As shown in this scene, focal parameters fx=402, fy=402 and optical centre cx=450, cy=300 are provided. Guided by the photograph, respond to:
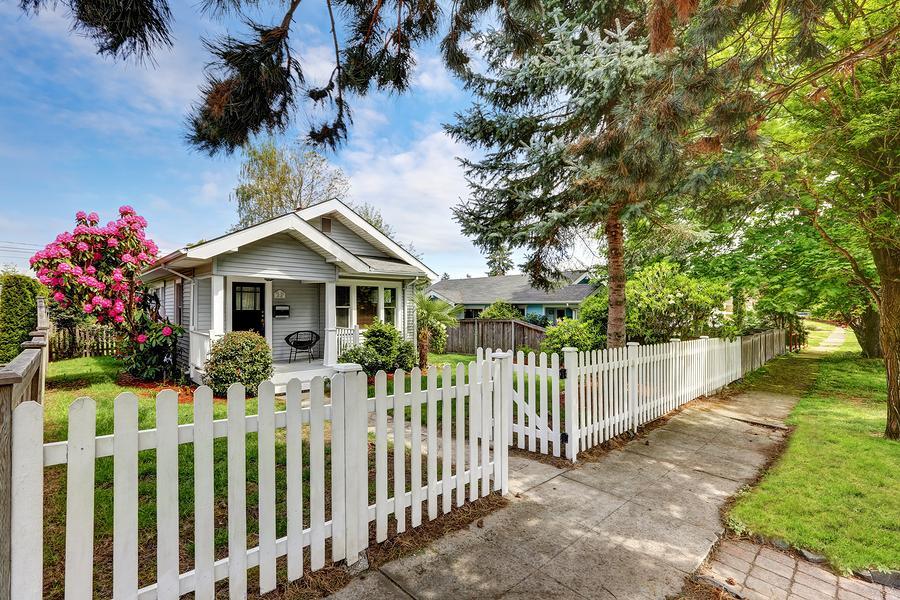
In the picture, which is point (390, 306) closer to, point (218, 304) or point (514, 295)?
point (218, 304)

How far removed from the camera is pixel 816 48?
4.12 metres

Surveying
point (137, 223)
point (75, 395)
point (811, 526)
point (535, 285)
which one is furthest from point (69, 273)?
point (811, 526)

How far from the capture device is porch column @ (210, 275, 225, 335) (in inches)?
338

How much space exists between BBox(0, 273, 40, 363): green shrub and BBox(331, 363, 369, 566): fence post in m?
12.5

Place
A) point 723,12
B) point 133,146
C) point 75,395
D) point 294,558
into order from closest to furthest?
1. point 294,558
2. point 723,12
3. point 75,395
4. point 133,146

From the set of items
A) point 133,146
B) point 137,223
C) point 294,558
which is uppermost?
point 133,146

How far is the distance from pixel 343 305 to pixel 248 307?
2611mm

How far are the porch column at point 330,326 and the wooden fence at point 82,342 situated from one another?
729 cm

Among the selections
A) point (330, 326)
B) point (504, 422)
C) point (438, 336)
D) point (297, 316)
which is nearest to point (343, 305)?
point (297, 316)

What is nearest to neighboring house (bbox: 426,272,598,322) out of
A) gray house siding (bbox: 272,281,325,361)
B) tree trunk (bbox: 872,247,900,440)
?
gray house siding (bbox: 272,281,325,361)

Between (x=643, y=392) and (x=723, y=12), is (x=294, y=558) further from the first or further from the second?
(x=723, y=12)

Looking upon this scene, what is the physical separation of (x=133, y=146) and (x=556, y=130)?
11453mm

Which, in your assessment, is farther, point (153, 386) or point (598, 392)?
point (153, 386)

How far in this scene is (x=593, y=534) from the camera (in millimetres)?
3188
